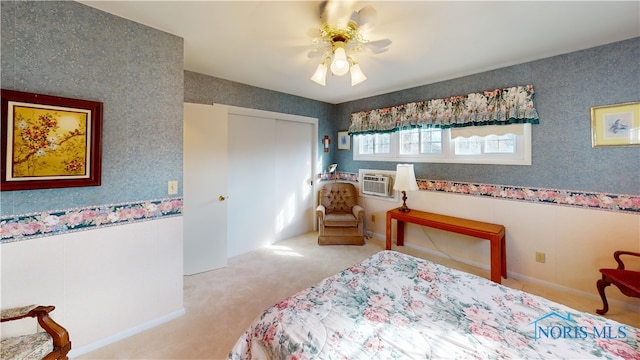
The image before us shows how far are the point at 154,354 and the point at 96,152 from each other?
1.47 m

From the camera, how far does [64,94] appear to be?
1620 mm

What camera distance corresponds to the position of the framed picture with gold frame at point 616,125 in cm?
213

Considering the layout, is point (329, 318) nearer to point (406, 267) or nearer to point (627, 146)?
point (406, 267)

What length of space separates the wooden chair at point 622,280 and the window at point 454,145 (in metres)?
1.11

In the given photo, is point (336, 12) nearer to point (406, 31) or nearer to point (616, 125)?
point (406, 31)

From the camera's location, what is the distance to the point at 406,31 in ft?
6.66

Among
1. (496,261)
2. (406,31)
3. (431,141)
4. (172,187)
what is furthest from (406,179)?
(172,187)

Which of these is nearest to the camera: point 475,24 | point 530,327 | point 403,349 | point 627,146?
point 403,349

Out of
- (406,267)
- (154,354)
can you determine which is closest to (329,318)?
(406,267)

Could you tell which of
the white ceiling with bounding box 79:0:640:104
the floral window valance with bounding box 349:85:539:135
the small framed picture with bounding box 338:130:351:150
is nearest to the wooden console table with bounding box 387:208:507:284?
the floral window valance with bounding box 349:85:539:135

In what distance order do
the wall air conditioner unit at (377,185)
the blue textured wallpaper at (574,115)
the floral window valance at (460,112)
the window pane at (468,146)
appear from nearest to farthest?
1. the blue textured wallpaper at (574,115)
2. the floral window valance at (460,112)
3. the window pane at (468,146)
4. the wall air conditioner unit at (377,185)

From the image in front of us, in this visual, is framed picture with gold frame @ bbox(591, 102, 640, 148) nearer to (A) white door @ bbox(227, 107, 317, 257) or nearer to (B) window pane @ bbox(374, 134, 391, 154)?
(B) window pane @ bbox(374, 134, 391, 154)

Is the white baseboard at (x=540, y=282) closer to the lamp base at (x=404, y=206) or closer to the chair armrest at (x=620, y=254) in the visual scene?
the chair armrest at (x=620, y=254)

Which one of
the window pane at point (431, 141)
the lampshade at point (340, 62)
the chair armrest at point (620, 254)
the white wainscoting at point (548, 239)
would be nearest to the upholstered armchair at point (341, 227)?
the white wainscoting at point (548, 239)
